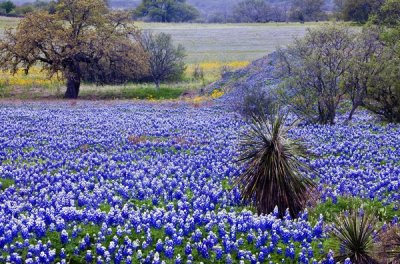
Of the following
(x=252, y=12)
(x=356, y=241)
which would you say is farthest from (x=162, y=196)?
(x=252, y=12)

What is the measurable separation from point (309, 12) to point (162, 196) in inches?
4942

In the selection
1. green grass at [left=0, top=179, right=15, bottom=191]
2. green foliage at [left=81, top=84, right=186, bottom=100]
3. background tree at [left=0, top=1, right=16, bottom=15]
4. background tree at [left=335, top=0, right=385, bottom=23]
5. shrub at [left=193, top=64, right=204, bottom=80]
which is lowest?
green foliage at [left=81, top=84, right=186, bottom=100]

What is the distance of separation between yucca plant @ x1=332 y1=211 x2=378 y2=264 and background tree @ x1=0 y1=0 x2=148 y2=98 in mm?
39399

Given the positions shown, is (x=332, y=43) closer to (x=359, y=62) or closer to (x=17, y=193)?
(x=359, y=62)

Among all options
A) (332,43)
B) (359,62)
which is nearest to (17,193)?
(359,62)

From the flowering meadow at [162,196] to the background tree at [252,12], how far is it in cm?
13402

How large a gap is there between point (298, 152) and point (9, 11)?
397 feet

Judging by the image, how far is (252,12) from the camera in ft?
505

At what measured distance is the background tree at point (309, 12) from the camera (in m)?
128

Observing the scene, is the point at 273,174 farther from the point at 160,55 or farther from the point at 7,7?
the point at 7,7

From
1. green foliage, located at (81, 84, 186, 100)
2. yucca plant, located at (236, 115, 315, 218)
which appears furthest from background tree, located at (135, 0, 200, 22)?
yucca plant, located at (236, 115, 315, 218)

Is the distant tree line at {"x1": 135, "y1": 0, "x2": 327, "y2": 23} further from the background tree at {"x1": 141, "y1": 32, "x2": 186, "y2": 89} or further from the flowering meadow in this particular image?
the flowering meadow

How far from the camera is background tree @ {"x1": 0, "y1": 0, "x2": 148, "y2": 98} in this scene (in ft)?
150

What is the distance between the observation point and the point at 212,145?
17.8 meters
